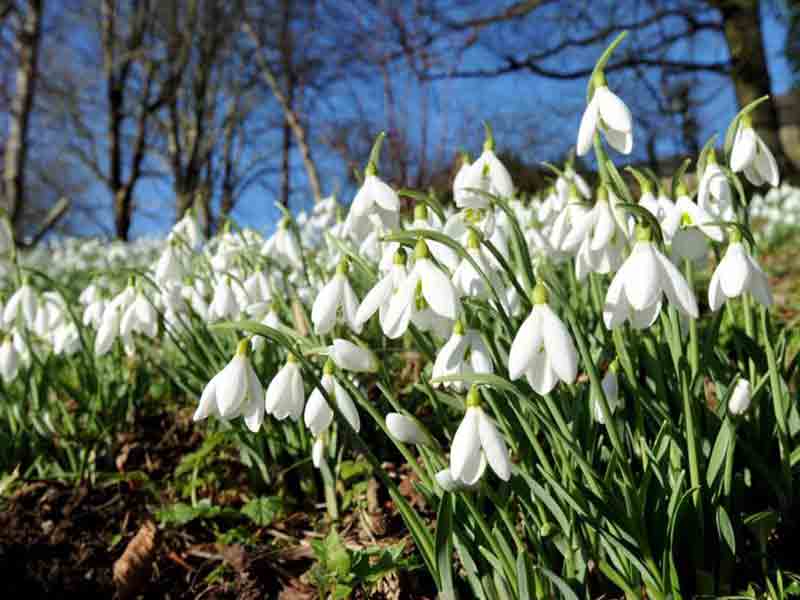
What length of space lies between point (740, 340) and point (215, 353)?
149 centimetres

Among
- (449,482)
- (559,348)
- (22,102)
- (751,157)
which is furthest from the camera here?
(22,102)

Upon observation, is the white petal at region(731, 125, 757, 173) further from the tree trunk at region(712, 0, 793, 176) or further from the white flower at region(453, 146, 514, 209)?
the tree trunk at region(712, 0, 793, 176)

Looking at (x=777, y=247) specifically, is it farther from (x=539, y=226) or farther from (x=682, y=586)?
(x=682, y=586)

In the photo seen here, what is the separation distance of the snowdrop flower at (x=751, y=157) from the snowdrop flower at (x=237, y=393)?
39.7 inches

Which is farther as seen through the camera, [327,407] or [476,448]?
[327,407]

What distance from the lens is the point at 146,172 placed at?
17500 millimetres

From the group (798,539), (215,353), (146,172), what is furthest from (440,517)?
(146,172)

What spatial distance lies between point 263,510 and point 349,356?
2.91 feet

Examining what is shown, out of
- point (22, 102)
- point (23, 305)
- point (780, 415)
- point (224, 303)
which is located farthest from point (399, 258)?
point (22, 102)

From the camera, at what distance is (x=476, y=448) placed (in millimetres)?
1015

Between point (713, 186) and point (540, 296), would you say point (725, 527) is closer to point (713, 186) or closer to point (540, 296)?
point (540, 296)

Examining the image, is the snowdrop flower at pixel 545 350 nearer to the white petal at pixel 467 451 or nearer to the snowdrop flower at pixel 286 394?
→ the white petal at pixel 467 451

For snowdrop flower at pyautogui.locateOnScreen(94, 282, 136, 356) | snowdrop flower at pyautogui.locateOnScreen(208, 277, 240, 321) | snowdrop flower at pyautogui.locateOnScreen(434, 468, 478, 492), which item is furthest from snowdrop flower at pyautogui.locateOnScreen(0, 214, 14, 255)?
snowdrop flower at pyautogui.locateOnScreen(434, 468, 478, 492)

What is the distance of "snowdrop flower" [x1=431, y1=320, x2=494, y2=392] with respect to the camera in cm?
112
